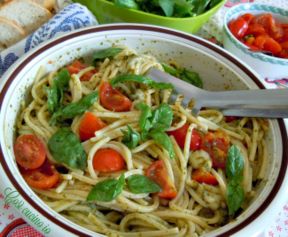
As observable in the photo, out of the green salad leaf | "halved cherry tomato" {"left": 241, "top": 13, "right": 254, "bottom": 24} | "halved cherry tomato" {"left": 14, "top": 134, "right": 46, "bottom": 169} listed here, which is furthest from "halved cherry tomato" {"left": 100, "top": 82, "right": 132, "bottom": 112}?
"halved cherry tomato" {"left": 241, "top": 13, "right": 254, "bottom": 24}

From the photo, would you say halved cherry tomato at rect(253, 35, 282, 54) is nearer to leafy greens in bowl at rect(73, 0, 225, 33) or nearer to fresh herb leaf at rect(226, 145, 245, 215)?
leafy greens in bowl at rect(73, 0, 225, 33)

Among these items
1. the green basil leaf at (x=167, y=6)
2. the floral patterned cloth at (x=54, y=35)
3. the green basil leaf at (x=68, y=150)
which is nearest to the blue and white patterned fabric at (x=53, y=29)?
the floral patterned cloth at (x=54, y=35)

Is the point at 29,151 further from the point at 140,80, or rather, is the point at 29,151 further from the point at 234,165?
the point at 234,165

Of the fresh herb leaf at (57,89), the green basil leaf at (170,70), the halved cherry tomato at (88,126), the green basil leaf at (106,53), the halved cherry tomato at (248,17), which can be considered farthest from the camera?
the halved cherry tomato at (248,17)

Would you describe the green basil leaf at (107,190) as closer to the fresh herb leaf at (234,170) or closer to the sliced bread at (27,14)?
the fresh herb leaf at (234,170)

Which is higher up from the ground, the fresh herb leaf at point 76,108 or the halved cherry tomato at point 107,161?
the fresh herb leaf at point 76,108
